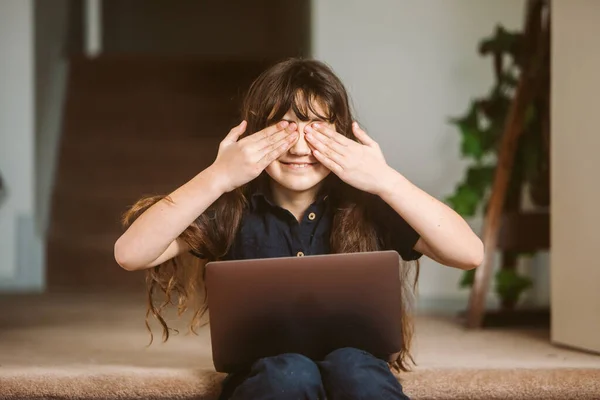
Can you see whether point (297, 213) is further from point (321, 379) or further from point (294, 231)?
point (321, 379)

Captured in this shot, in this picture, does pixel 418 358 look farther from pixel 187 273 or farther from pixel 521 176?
pixel 521 176

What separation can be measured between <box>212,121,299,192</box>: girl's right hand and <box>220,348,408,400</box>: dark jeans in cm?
27

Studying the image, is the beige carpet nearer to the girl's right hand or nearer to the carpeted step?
the carpeted step

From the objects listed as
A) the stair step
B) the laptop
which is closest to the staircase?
the stair step

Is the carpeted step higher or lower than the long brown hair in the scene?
lower

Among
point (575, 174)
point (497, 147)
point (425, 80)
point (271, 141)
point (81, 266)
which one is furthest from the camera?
point (81, 266)

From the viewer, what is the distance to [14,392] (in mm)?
1402

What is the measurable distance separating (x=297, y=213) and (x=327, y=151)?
0.16m

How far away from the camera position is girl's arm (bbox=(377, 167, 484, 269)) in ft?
4.11

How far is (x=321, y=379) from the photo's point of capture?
46.1 inches

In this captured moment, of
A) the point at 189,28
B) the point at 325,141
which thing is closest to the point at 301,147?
the point at 325,141

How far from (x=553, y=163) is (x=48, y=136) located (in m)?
2.59

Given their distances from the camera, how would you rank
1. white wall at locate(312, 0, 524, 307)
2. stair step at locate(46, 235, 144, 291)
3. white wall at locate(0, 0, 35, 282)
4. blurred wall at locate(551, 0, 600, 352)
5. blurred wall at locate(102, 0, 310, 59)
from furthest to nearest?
blurred wall at locate(102, 0, 310, 59), stair step at locate(46, 235, 144, 291), white wall at locate(0, 0, 35, 282), white wall at locate(312, 0, 524, 307), blurred wall at locate(551, 0, 600, 352)

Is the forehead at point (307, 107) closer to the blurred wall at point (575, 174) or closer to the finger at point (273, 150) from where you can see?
the finger at point (273, 150)
